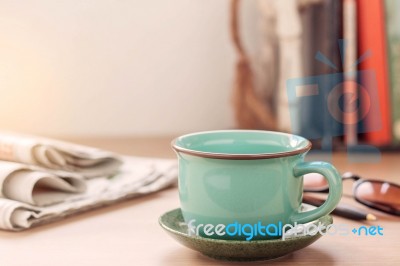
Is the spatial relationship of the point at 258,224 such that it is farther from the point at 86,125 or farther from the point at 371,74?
the point at 86,125

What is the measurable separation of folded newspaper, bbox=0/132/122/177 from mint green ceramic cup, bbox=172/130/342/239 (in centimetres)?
31

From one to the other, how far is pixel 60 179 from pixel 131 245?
198mm

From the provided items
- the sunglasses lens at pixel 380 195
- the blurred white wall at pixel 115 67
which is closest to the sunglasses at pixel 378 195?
the sunglasses lens at pixel 380 195

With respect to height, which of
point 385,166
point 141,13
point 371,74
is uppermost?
point 141,13

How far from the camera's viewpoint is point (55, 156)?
36.1 inches

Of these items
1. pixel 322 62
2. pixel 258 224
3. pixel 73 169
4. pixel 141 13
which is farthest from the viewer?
pixel 141 13

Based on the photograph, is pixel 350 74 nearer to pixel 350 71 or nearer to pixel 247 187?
pixel 350 71

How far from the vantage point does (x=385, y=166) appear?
1.09m

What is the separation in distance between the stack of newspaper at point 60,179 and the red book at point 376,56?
0.40 meters

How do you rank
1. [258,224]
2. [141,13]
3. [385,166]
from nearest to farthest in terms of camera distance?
1. [258,224]
2. [385,166]
3. [141,13]

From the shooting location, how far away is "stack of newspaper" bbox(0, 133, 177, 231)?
31.0 inches

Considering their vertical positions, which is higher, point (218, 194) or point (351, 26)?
point (351, 26)

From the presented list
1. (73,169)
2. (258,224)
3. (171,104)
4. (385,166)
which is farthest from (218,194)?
(171,104)

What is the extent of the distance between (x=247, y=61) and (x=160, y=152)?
238 millimetres
